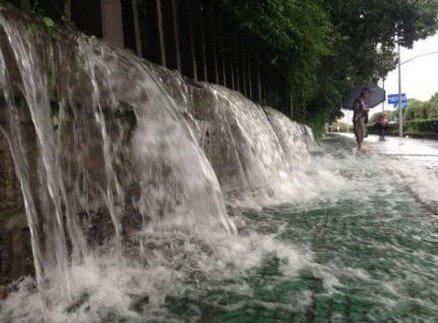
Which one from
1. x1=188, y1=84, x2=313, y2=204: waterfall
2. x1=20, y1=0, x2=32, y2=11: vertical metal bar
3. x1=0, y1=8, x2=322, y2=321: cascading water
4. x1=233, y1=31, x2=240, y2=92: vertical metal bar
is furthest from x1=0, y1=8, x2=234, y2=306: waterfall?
x1=233, y1=31, x2=240, y2=92: vertical metal bar

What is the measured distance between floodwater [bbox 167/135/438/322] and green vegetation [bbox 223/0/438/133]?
4798 millimetres

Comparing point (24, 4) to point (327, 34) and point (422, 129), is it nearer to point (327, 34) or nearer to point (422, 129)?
point (327, 34)

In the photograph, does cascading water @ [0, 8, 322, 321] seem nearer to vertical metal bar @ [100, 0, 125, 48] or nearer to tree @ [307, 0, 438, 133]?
vertical metal bar @ [100, 0, 125, 48]

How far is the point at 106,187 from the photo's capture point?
2.82 metres

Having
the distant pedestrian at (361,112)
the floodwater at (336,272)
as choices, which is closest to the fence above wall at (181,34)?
the floodwater at (336,272)

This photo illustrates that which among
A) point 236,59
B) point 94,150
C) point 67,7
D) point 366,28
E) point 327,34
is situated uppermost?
point 366,28

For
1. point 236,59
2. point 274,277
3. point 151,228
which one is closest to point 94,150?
point 151,228

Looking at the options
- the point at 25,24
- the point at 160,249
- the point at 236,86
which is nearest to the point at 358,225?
the point at 160,249

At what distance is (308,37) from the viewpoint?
11.1 m

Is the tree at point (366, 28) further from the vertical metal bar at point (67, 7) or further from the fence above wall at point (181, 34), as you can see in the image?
the vertical metal bar at point (67, 7)

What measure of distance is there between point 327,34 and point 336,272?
42.2ft

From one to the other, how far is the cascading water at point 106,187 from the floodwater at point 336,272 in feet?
0.44

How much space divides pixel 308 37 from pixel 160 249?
30.4ft

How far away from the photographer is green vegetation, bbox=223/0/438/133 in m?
9.11
